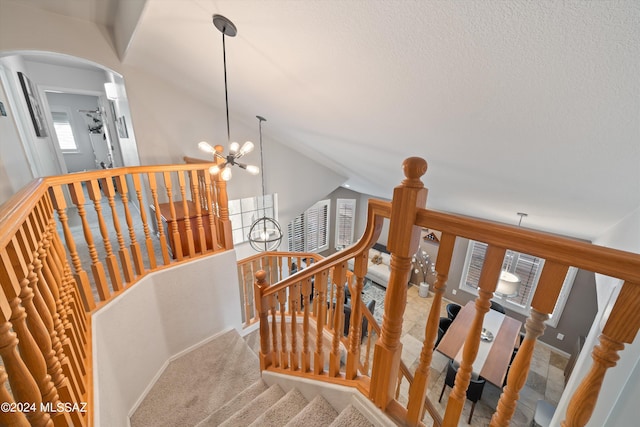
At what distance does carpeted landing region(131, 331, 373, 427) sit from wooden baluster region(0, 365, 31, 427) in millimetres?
1093

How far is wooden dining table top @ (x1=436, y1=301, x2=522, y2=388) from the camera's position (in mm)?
3461

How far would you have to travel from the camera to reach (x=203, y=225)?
2.58 meters

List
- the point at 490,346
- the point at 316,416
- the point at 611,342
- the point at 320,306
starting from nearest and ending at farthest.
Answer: the point at 611,342
the point at 316,416
the point at 320,306
the point at 490,346

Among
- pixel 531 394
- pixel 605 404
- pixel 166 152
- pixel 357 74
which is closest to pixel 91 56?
pixel 166 152

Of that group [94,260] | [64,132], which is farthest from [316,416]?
[64,132]

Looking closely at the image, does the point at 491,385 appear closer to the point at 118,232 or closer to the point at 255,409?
the point at 255,409

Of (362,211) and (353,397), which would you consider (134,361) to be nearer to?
(353,397)

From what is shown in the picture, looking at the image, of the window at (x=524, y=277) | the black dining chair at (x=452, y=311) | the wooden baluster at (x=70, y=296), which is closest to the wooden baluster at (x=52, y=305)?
the wooden baluster at (x=70, y=296)

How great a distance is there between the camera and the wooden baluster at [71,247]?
145cm

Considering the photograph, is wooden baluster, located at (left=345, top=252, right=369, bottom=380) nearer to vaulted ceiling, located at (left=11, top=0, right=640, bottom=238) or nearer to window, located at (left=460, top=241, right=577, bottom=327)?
vaulted ceiling, located at (left=11, top=0, right=640, bottom=238)

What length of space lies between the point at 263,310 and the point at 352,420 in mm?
855

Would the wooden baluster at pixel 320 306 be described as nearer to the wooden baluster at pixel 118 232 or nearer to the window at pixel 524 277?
the wooden baluster at pixel 118 232

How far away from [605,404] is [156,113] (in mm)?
4945

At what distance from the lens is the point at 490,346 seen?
12.7 feet
